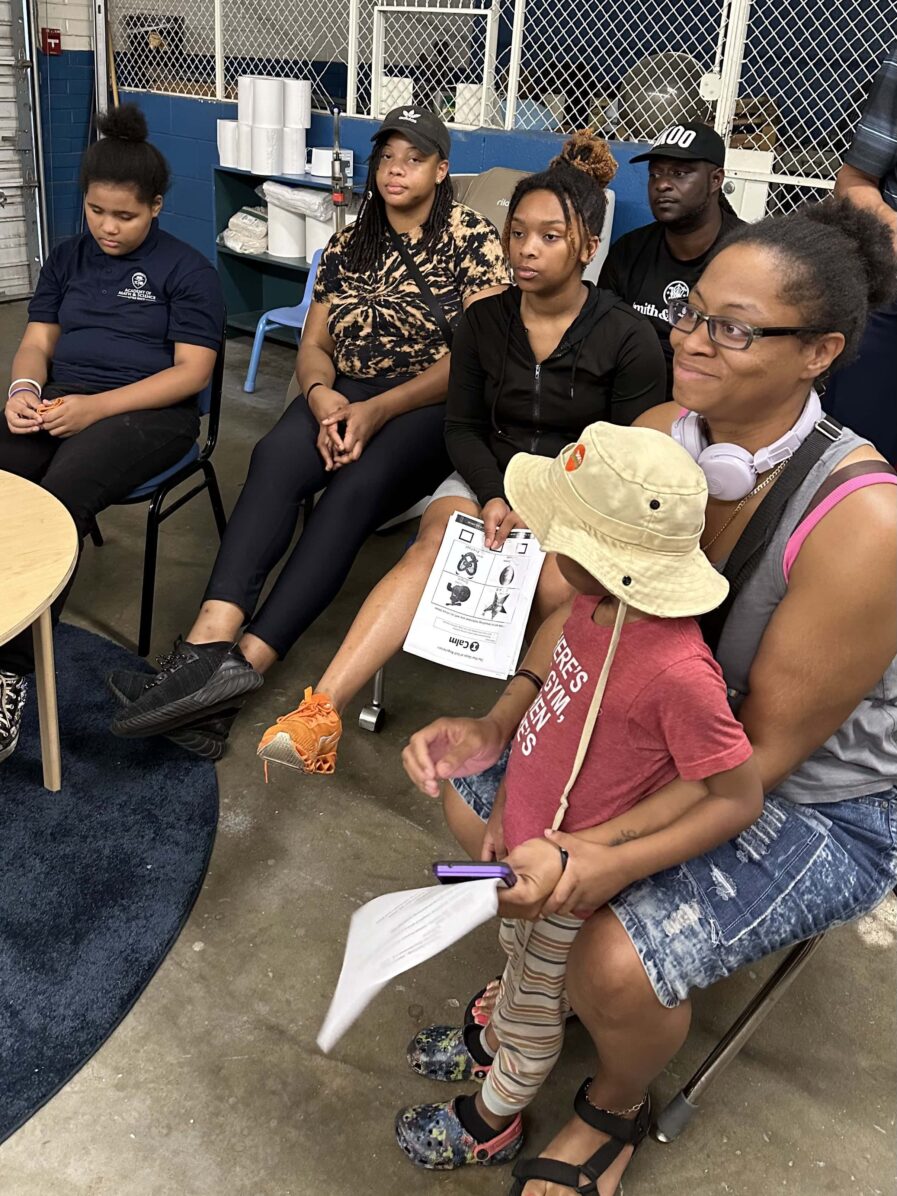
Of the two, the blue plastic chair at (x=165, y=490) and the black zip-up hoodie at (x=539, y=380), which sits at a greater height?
the black zip-up hoodie at (x=539, y=380)

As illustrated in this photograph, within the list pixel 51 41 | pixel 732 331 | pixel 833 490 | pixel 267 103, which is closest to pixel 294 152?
pixel 267 103

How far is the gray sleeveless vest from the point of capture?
4.09 feet

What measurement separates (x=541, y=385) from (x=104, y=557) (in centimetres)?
162

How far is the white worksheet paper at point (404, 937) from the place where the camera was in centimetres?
98

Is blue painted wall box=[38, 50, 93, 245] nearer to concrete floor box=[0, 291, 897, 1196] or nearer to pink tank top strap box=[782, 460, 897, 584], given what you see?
concrete floor box=[0, 291, 897, 1196]

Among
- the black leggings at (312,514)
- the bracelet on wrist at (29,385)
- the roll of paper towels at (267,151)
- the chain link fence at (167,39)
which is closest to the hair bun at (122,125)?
the bracelet on wrist at (29,385)

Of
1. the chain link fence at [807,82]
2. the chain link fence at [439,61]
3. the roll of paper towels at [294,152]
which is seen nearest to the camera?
the chain link fence at [807,82]

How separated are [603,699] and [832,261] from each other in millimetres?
608

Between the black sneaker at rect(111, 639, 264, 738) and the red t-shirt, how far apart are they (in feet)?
2.96

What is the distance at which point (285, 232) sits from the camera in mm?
4922

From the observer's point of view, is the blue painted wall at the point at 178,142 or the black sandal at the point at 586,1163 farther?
the blue painted wall at the point at 178,142

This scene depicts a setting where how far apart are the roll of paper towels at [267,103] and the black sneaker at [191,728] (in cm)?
355

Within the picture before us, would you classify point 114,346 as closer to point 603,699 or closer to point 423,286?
point 423,286

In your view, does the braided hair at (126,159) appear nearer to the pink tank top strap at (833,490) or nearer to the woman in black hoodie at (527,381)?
the woman in black hoodie at (527,381)
